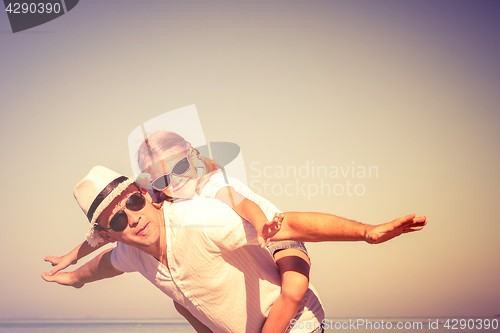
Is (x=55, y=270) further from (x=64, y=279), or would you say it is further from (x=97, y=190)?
(x=97, y=190)

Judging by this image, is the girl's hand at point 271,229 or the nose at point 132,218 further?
the nose at point 132,218

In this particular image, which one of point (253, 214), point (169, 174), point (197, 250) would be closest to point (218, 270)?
point (197, 250)

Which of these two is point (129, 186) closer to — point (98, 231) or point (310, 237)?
point (98, 231)

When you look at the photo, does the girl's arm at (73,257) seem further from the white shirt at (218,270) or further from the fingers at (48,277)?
the white shirt at (218,270)

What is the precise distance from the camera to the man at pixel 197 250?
148 cm

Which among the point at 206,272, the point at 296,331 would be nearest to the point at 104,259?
the point at 206,272

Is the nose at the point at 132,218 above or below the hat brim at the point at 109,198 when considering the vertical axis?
below

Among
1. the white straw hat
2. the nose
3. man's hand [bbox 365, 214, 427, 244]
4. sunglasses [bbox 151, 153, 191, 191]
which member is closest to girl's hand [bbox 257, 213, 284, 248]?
man's hand [bbox 365, 214, 427, 244]

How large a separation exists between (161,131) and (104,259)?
935mm

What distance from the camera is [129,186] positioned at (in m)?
1.69

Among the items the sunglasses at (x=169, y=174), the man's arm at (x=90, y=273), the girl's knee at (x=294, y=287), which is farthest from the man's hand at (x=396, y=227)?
the man's arm at (x=90, y=273)

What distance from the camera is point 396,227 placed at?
105 cm

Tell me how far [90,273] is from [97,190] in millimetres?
800

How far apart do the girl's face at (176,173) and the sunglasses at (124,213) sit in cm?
52
